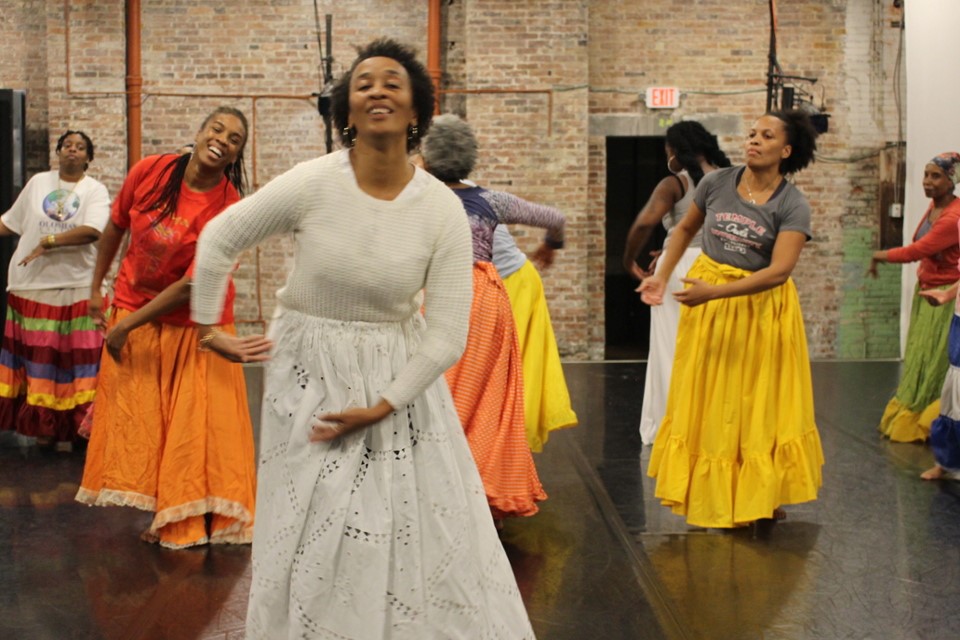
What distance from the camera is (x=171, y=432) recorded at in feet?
14.1

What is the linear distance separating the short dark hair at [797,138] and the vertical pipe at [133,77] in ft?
22.0

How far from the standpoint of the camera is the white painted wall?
8.35m

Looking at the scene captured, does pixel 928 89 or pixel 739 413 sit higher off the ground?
pixel 928 89

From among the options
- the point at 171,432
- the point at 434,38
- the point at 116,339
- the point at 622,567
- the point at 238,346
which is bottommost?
the point at 622,567

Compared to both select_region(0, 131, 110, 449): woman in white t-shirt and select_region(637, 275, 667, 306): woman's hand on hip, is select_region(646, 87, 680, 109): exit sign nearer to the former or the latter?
select_region(0, 131, 110, 449): woman in white t-shirt

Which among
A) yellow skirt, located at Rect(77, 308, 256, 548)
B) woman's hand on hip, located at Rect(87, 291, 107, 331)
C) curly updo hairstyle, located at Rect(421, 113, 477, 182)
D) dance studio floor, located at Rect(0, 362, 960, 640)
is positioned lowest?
dance studio floor, located at Rect(0, 362, 960, 640)

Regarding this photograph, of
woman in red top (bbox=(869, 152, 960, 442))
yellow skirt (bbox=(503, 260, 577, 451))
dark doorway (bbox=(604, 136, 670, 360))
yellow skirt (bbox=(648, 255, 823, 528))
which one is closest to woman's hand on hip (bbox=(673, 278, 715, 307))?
yellow skirt (bbox=(648, 255, 823, 528))

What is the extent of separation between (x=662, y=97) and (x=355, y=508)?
8289 mm

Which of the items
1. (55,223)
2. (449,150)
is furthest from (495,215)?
(55,223)

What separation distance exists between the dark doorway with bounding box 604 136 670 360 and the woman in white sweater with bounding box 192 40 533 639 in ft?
28.3

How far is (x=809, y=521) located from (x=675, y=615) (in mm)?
1377

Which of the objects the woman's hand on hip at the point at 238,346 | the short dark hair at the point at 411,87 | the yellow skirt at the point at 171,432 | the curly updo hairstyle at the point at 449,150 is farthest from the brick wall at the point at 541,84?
the woman's hand on hip at the point at 238,346

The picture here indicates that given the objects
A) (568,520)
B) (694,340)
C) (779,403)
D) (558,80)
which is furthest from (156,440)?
(558,80)

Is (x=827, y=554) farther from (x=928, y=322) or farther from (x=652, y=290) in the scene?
(x=928, y=322)
